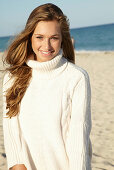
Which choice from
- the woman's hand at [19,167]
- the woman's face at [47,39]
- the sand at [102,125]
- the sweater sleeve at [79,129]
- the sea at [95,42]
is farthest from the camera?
the sea at [95,42]

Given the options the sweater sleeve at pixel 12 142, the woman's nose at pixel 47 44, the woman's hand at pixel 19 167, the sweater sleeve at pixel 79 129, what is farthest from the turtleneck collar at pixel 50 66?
the woman's hand at pixel 19 167

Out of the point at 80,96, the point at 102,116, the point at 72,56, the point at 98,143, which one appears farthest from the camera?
the point at 102,116

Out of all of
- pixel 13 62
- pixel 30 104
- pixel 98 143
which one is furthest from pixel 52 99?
pixel 98 143

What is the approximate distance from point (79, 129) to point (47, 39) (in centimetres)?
69

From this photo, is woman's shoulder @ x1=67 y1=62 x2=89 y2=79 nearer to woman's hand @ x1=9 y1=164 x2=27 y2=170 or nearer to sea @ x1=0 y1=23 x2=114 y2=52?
woman's hand @ x1=9 y1=164 x2=27 y2=170

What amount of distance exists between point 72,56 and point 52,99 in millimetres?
464

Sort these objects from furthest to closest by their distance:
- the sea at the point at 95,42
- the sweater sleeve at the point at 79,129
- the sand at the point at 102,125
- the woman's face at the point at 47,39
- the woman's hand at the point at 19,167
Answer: the sea at the point at 95,42, the sand at the point at 102,125, the woman's hand at the point at 19,167, the woman's face at the point at 47,39, the sweater sleeve at the point at 79,129

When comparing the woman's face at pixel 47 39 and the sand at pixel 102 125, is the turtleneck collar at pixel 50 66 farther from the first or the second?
the sand at pixel 102 125

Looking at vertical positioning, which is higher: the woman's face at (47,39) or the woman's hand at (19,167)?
the woman's face at (47,39)

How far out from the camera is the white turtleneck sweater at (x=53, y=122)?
1.77 metres

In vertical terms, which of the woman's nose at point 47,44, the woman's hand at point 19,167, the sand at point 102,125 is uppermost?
the woman's nose at point 47,44

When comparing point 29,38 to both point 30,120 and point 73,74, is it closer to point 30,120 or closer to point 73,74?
point 73,74

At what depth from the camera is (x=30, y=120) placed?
76.0 inches

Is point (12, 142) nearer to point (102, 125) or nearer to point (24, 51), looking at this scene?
point (24, 51)
